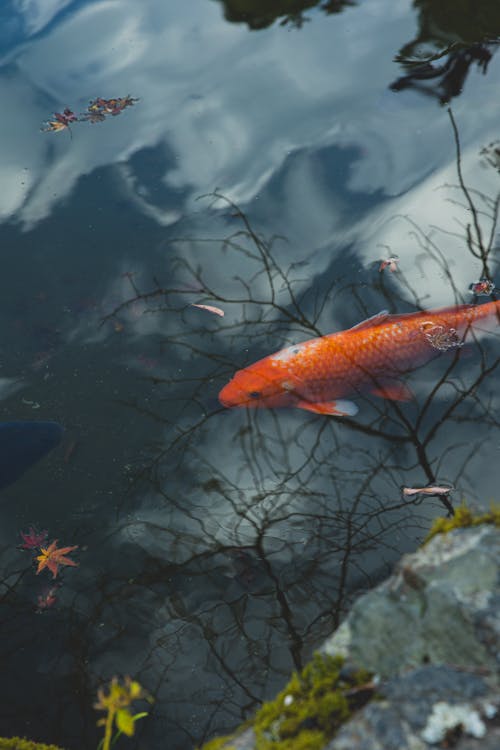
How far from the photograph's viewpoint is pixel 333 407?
3908 mm

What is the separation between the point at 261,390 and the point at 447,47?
182 inches

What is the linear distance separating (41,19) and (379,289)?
20.3 feet

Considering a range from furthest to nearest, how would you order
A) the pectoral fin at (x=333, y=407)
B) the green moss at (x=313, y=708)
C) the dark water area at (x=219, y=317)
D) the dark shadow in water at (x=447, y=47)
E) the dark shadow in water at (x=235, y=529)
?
1. the dark shadow in water at (x=447, y=47)
2. the pectoral fin at (x=333, y=407)
3. the dark water area at (x=219, y=317)
4. the dark shadow in water at (x=235, y=529)
5. the green moss at (x=313, y=708)

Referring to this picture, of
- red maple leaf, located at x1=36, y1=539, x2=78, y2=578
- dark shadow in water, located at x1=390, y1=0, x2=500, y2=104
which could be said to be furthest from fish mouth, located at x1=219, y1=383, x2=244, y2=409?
dark shadow in water, located at x1=390, y1=0, x2=500, y2=104

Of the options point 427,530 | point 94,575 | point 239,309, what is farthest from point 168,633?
point 239,309

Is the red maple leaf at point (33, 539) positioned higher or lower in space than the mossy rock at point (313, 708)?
lower

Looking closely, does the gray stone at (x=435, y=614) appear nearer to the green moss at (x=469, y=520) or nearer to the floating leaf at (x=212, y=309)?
the green moss at (x=469, y=520)

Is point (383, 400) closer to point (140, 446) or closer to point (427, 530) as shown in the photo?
point (427, 530)

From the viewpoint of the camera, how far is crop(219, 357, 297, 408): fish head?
156 inches

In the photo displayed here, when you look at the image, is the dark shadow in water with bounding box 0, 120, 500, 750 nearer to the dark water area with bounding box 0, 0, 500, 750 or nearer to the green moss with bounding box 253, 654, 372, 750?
the dark water area with bounding box 0, 0, 500, 750

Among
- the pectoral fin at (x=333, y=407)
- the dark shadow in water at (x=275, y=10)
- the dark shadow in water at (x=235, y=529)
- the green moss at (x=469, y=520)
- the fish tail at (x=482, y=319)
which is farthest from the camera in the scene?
the dark shadow in water at (x=275, y=10)

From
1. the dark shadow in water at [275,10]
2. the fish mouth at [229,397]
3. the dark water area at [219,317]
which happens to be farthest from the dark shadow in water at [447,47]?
the fish mouth at [229,397]

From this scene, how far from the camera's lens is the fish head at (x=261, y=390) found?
13.0ft

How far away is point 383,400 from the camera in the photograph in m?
3.94
